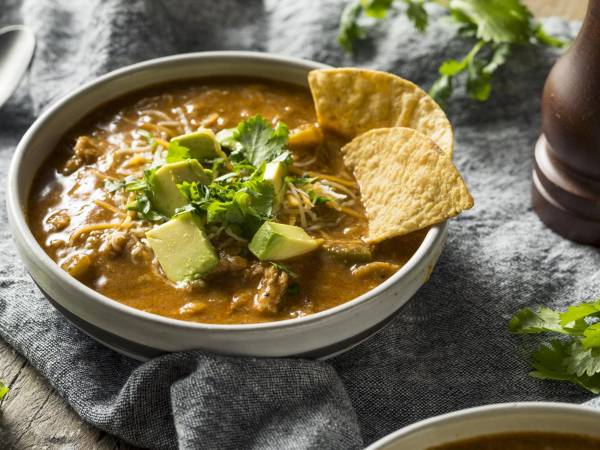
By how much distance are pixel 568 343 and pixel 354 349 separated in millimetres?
725

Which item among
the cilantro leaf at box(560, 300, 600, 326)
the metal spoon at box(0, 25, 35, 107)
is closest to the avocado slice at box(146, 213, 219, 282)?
the cilantro leaf at box(560, 300, 600, 326)

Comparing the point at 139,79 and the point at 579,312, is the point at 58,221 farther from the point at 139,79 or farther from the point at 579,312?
the point at 579,312

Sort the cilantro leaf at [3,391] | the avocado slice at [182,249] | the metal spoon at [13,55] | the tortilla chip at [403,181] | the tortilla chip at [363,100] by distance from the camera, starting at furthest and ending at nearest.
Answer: the metal spoon at [13,55], the tortilla chip at [363,100], the tortilla chip at [403,181], the avocado slice at [182,249], the cilantro leaf at [3,391]

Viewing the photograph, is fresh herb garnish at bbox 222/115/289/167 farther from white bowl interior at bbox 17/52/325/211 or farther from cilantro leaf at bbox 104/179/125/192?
white bowl interior at bbox 17/52/325/211

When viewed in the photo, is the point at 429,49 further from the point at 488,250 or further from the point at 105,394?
the point at 105,394

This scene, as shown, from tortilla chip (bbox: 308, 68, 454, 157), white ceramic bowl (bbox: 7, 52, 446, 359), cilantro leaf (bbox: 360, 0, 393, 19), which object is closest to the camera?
white ceramic bowl (bbox: 7, 52, 446, 359)

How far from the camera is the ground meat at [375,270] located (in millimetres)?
3074

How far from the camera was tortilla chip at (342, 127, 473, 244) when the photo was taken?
3127 millimetres

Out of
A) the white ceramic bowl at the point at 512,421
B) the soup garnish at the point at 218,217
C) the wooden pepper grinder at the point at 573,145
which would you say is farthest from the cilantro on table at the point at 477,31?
the white ceramic bowl at the point at 512,421

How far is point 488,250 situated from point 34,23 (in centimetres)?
256

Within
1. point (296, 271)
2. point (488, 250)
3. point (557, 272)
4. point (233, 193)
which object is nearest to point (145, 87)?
point (233, 193)

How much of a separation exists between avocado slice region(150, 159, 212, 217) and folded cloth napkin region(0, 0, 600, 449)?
53cm

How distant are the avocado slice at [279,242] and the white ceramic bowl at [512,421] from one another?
865 millimetres

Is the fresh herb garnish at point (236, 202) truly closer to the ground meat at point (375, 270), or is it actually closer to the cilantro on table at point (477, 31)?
the ground meat at point (375, 270)
